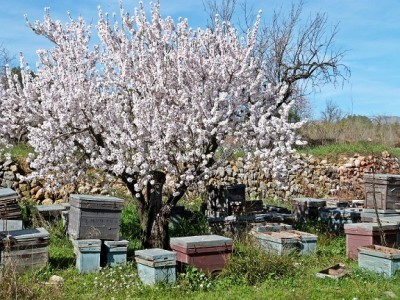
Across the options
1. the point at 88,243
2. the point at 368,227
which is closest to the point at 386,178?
the point at 368,227

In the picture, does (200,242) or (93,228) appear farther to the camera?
(93,228)

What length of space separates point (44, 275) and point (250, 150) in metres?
4.10

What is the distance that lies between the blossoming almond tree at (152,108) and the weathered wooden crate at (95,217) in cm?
60

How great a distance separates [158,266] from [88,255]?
5.16 ft

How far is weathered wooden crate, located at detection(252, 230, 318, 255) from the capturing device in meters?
9.13

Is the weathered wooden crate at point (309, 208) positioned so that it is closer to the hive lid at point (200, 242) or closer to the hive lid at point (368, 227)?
the hive lid at point (368, 227)

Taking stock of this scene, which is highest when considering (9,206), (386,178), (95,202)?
(386,178)

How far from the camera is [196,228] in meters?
11.1

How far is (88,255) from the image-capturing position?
8.26 metres

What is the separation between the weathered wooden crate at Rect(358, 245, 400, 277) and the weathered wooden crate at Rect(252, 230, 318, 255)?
116cm

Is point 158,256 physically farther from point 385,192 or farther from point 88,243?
point 385,192

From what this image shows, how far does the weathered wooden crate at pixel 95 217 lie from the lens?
336 inches

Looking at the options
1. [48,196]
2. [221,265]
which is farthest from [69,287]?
[48,196]

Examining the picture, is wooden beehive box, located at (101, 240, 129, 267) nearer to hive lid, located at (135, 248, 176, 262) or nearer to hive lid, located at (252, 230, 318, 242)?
hive lid, located at (135, 248, 176, 262)
